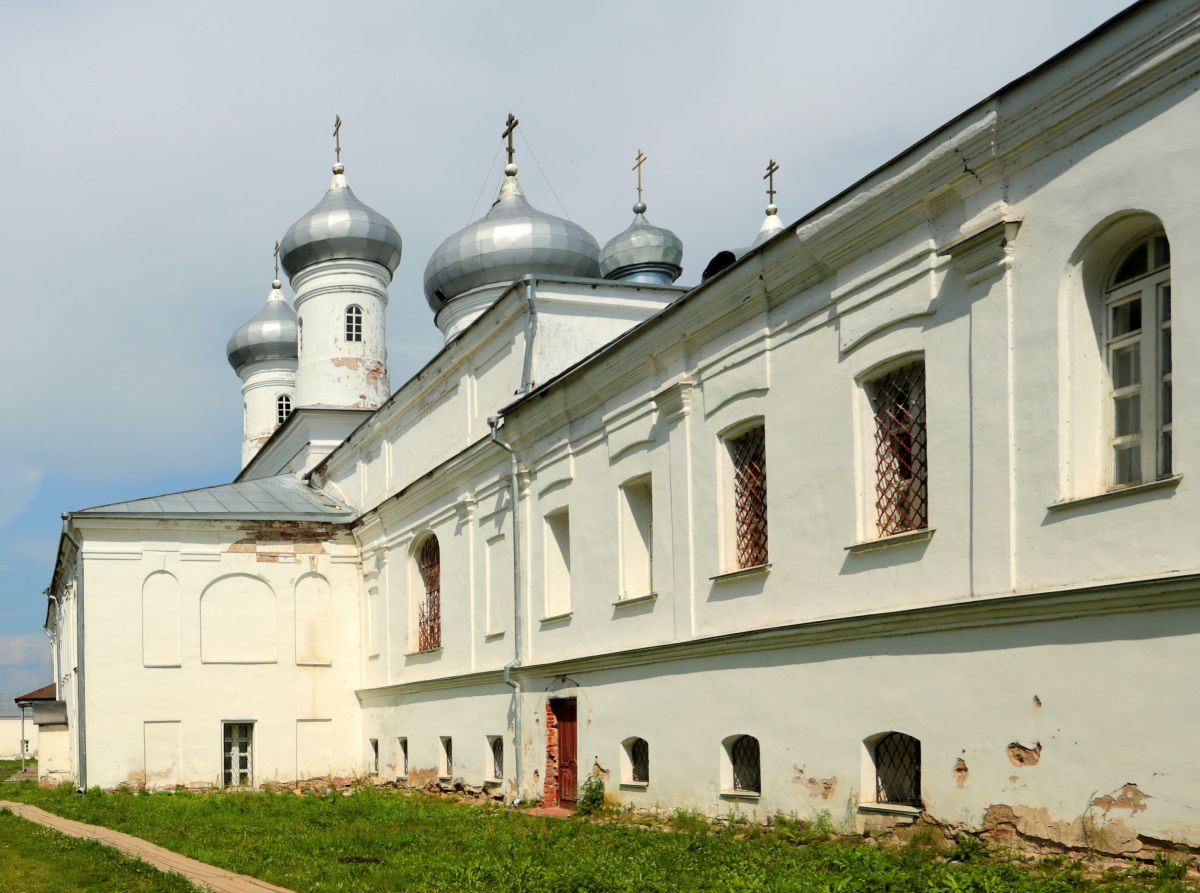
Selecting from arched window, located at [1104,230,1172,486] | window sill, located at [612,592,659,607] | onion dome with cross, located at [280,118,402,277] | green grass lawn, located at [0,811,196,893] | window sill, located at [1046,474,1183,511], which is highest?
onion dome with cross, located at [280,118,402,277]

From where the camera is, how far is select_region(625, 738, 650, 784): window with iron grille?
1445 cm

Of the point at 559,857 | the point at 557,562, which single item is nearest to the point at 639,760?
the point at 557,562

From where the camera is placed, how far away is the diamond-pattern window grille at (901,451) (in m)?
10.6

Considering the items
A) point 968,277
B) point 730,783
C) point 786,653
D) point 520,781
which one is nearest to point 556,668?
point 520,781

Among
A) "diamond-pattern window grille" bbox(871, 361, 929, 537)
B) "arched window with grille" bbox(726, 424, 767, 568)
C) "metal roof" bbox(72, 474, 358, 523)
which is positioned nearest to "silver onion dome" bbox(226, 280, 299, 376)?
"metal roof" bbox(72, 474, 358, 523)

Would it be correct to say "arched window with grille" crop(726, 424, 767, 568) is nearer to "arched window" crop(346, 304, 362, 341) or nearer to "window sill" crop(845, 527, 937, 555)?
"window sill" crop(845, 527, 937, 555)

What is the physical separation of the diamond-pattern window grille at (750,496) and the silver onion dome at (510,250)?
1083cm

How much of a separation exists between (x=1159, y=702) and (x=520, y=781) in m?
10.2

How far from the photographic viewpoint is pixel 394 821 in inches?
594

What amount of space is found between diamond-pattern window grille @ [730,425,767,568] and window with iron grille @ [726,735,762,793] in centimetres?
162

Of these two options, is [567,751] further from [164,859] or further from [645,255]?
[645,255]

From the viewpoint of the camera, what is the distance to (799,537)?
11.7 meters

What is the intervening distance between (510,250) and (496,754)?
920 centimetres

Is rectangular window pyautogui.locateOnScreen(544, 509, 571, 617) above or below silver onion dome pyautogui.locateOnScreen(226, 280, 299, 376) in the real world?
below
